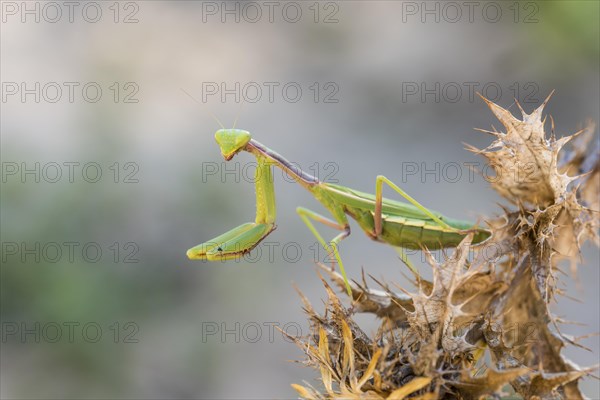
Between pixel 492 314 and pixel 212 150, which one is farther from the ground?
pixel 212 150

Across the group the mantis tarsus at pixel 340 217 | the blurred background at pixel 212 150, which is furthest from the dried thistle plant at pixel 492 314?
the blurred background at pixel 212 150

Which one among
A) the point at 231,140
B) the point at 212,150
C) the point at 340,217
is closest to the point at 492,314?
the point at 340,217

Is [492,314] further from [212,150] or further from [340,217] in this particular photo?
[212,150]

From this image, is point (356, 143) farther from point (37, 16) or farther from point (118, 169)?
point (37, 16)

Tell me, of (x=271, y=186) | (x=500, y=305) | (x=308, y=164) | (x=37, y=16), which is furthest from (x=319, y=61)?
(x=500, y=305)

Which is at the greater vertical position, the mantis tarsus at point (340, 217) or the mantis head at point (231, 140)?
the mantis head at point (231, 140)

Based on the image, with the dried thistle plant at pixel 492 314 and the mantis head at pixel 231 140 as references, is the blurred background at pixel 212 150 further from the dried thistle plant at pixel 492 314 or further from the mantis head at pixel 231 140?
the dried thistle plant at pixel 492 314
